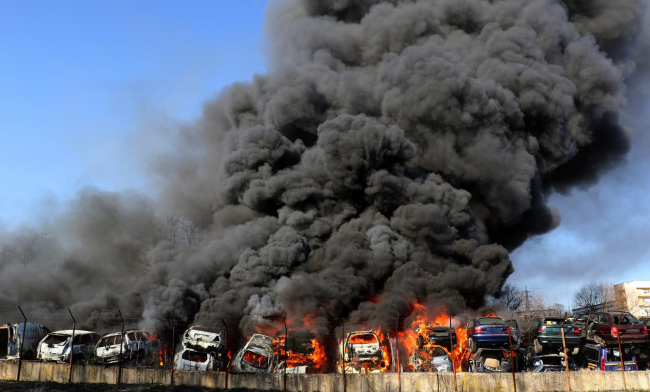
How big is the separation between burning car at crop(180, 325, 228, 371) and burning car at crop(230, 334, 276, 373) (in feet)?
3.19

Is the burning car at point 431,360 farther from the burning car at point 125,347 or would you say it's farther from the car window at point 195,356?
the burning car at point 125,347

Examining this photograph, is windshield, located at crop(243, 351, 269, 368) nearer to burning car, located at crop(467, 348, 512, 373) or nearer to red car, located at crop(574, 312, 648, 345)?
burning car, located at crop(467, 348, 512, 373)

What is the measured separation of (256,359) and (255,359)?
4 centimetres

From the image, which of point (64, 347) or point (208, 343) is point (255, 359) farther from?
point (64, 347)

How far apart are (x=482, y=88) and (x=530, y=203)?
9.40 m

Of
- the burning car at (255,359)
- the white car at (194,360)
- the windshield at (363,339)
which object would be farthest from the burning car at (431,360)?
the white car at (194,360)

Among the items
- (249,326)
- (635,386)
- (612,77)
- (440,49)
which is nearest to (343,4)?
(440,49)

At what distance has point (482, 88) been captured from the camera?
38938mm

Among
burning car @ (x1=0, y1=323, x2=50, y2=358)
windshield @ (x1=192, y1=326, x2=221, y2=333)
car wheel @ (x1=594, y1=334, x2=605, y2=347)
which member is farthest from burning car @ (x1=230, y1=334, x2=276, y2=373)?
car wheel @ (x1=594, y1=334, x2=605, y2=347)

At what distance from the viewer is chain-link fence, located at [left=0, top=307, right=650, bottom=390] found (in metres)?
20.7

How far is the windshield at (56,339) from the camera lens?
2408cm

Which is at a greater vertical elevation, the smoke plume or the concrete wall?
the smoke plume

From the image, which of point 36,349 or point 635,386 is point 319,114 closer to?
point 36,349

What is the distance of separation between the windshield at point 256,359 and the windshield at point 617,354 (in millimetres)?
12195
